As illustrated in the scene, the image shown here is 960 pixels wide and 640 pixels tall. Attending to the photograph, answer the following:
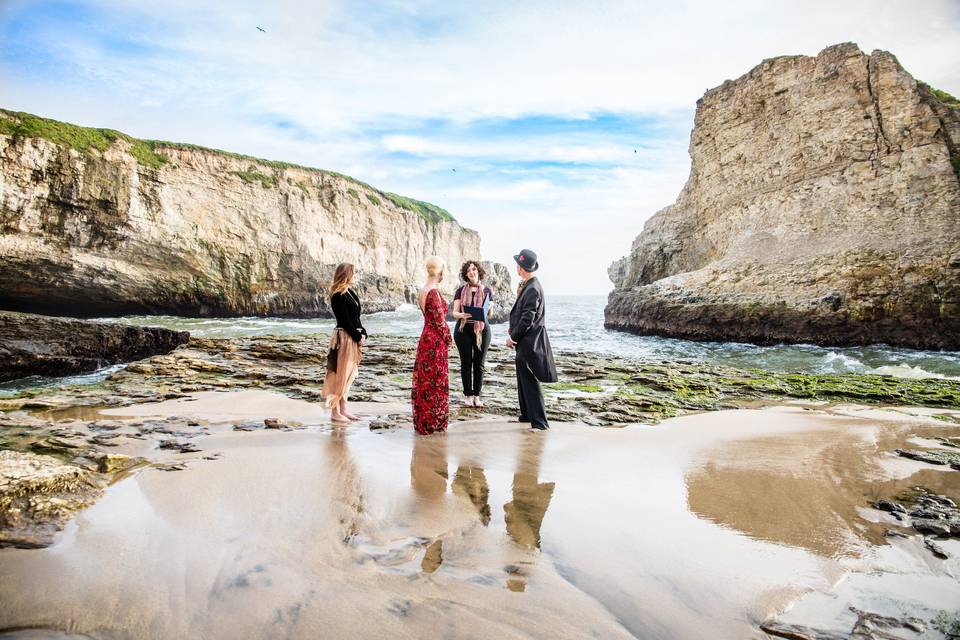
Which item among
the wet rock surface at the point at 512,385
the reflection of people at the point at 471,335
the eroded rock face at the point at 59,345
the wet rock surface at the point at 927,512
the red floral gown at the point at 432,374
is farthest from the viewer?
the eroded rock face at the point at 59,345

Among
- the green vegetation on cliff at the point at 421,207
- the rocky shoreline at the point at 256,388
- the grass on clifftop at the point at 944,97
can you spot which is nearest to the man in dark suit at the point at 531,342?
the rocky shoreline at the point at 256,388

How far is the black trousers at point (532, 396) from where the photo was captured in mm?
5336

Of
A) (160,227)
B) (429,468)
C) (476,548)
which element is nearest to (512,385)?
(429,468)

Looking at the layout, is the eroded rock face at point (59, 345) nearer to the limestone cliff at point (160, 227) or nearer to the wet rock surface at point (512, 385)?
the wet rock surface at point (512, 385)

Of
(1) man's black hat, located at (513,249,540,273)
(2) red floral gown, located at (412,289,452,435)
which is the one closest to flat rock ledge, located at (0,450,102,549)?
(2) red floral gown, located at (412,289,452,435)

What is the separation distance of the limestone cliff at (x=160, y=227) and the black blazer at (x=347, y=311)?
2714 centimetres

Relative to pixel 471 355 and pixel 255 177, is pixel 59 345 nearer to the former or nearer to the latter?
pixel 471 355

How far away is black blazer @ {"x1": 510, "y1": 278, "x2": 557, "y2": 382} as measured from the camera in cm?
536

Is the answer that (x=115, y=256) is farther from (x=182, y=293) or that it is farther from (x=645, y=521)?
(x=645, y=521)

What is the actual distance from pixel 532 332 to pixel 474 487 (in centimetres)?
238

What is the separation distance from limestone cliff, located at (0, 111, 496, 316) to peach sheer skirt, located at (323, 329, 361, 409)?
27.1m

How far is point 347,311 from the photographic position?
5.51 meters

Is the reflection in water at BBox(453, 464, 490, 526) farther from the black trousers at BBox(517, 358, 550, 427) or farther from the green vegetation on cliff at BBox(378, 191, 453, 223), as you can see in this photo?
the green vegetation on cliff at BBox(378, 191, 453, 223)

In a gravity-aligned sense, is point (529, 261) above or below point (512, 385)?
above
